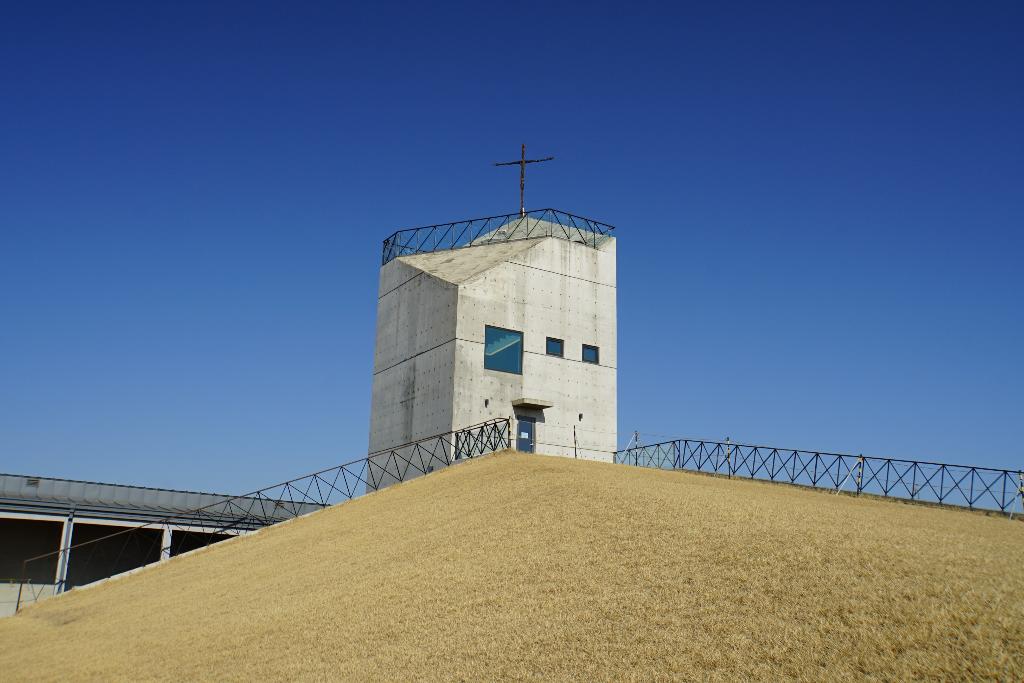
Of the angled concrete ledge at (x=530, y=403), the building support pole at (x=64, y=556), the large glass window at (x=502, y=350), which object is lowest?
the building support pole at (x=64, y=556)

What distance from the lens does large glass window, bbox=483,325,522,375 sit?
116 feet

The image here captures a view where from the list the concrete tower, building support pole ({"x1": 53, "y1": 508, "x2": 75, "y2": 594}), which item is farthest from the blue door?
building support pole ({"x1": 53, "y1": 508, "x2": 75, "y2": 594})

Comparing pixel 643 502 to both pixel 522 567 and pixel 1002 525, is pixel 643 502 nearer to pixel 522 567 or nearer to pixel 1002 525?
pixel 522 567

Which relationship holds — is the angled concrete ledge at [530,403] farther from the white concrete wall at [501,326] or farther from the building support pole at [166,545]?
the building support pole at [166,545]

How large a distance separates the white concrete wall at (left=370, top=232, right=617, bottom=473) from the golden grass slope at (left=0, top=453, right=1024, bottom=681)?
9.50 m

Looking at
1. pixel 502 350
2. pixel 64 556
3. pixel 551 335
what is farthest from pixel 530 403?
pixel 64 556

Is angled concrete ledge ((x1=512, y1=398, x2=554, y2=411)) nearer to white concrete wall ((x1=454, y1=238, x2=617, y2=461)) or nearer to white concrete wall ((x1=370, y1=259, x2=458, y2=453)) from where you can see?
white concrete wall ((x1=454, y1=238, x2=617, y2=461))

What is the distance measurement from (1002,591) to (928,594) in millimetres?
888

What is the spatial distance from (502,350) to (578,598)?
2207 cm

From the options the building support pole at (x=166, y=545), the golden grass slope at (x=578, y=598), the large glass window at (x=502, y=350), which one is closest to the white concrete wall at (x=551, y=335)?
the large glass window at (x=502, y=350)

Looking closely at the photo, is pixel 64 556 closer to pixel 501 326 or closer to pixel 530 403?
pixel 530 403

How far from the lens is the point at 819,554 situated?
13992 millimetres

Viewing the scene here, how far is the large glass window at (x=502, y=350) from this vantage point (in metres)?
35.3

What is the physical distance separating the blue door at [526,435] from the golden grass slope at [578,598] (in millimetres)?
9559
